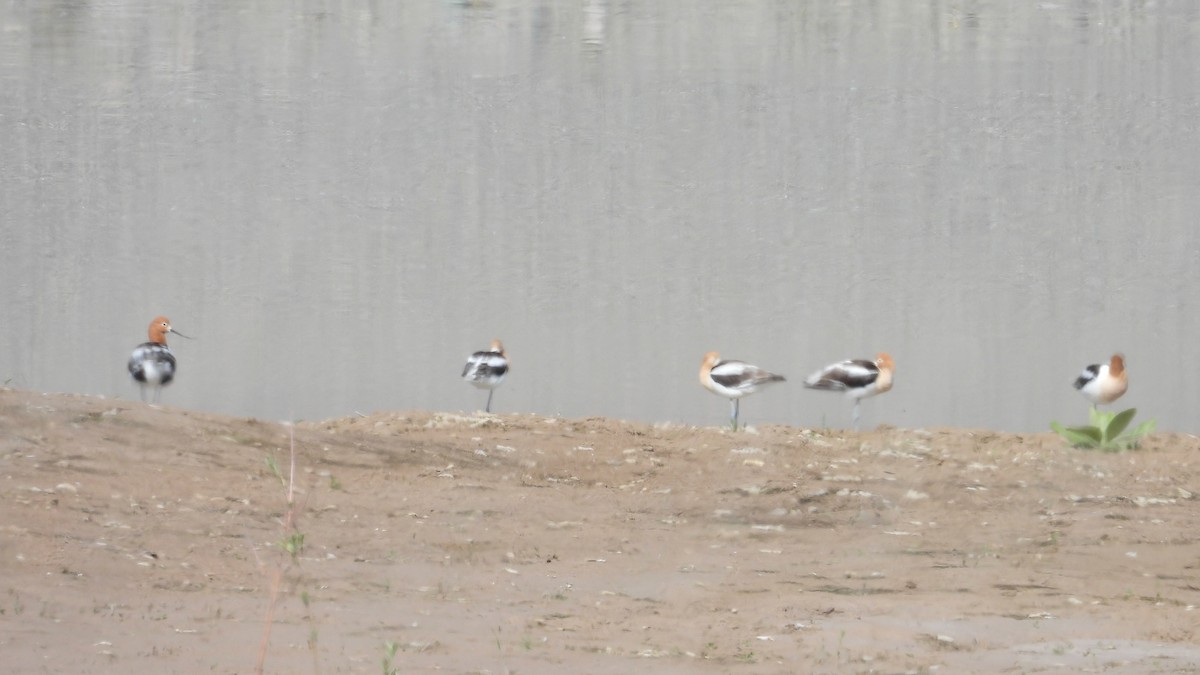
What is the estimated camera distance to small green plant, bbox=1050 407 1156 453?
886 centimetres

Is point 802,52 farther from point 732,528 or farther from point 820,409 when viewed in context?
point 732,528

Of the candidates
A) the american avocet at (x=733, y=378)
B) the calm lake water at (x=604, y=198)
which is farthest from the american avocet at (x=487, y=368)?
the american avocet at (x=733, y=378)

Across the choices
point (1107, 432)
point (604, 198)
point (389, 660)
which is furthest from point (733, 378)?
point (389, 660)

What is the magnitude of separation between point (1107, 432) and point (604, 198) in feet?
12.3

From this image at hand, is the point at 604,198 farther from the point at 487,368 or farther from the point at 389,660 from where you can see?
the point at 389,660

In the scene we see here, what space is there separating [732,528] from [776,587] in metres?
1.26

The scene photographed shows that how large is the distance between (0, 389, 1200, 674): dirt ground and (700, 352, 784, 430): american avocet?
0.85 feet

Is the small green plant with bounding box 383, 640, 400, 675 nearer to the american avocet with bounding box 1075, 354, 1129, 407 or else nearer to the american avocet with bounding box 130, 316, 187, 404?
the american avocet with bounding box 130, 316, 187, 404

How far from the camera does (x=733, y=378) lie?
9289 millimetres

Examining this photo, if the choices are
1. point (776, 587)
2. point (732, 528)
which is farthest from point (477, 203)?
point (776, 587)

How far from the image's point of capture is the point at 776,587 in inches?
222

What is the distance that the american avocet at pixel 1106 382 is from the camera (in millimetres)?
9273

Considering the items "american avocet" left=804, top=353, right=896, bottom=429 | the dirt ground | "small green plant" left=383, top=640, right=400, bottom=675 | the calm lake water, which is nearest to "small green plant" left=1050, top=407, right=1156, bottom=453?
the dirt ground

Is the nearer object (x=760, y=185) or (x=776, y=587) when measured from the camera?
(x=776, y=587)
